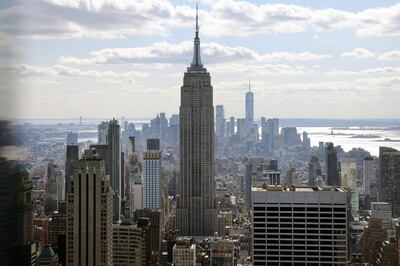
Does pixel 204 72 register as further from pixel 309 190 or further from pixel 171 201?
pixel 309 190

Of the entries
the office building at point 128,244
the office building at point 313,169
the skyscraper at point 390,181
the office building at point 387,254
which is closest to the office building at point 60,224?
the office building at point 128,244

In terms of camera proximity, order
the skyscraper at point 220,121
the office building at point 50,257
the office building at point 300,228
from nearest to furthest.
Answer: the office building at point 50,257
the office building at point 300,228
the skyscraper at point 220,121

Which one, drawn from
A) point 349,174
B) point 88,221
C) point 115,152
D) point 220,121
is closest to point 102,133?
point 115,152

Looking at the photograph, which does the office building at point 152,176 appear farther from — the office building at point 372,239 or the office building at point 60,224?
the office building at point 60,224

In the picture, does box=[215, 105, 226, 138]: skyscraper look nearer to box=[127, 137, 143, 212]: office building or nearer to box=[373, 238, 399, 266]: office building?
box=[127, 137, 143, 212]: office building

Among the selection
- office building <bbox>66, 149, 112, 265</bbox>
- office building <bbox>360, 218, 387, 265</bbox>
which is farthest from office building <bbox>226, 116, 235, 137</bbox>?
office building <bbox>66, 149, 112, 265</bbox>

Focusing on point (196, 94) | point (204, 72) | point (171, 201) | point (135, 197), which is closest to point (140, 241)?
point (135, 197)

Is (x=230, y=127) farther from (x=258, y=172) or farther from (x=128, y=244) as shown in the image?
(x=128, y=244)

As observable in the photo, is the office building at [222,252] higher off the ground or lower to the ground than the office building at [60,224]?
lower
